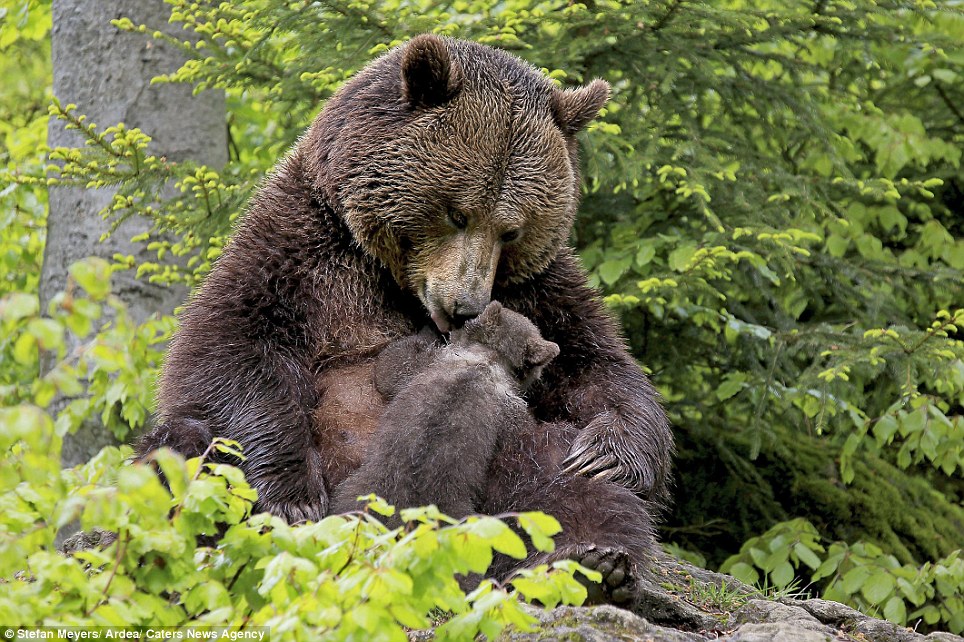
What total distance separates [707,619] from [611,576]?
81 cm

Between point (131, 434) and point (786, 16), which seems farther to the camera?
point (131, 434)

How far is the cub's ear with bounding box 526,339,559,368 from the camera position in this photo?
460 cm

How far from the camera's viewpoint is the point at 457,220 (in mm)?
4816

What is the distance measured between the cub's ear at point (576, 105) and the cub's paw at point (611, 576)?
2298 mm

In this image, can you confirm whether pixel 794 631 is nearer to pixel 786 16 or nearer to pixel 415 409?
pixel 415 409

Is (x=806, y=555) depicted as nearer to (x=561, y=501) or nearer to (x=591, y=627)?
(x=561, y=501)

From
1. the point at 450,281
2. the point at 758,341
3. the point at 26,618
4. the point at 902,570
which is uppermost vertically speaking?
the point at 26,618

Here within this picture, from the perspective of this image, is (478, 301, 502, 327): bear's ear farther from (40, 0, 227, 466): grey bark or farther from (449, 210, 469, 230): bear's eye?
(40, 0, 227, 466): grey bark

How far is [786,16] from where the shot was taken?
6734 mm

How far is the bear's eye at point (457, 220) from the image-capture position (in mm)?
4812

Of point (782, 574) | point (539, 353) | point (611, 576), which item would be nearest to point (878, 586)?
point (782, 574)

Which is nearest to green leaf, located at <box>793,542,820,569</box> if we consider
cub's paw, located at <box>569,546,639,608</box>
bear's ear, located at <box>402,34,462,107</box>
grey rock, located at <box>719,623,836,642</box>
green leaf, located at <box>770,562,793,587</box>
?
green leaf, located at <box>770,562,793,587</box>

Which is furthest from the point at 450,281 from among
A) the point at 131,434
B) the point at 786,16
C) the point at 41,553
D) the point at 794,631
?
the point at 131,434

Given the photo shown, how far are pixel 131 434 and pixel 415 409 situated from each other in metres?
5.06
